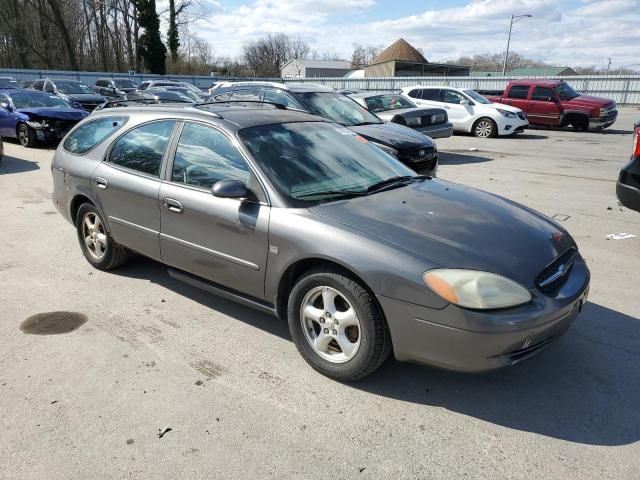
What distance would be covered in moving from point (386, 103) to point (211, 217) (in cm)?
1042

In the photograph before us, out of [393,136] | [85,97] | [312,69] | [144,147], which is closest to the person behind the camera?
[144,147]

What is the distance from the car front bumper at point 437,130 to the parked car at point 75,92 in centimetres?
1299

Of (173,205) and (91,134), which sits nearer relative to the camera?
(173,205)

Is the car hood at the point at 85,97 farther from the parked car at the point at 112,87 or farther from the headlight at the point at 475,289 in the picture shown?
the headlight at the point at 475,289

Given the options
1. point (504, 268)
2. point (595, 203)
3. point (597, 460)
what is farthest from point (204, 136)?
point (595, 203)

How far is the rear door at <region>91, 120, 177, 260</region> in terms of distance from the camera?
412 cm

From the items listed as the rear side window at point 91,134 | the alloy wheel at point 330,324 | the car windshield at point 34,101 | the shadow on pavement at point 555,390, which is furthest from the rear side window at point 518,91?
the alloy wheel at point 330,324

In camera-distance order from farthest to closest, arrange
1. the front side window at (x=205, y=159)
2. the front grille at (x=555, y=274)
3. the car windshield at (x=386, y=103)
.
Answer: the car windshield at (x=386, y=103)
the front side window at (x=205, y=159)
the front grille at (x=555, y=274)

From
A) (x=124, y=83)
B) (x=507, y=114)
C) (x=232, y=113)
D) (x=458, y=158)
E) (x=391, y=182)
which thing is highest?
(x=124, y=83)

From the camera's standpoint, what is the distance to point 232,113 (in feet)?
13.4

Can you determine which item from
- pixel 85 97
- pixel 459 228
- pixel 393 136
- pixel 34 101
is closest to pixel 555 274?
pixel 459 228

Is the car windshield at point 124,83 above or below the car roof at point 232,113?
above

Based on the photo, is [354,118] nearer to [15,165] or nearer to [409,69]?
[15,165]

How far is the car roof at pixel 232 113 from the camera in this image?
3905mm
